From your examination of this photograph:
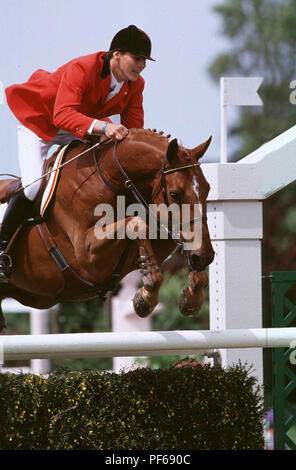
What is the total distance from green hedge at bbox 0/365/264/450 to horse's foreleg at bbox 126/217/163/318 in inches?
15.4

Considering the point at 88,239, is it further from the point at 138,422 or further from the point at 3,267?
the point at 138,422

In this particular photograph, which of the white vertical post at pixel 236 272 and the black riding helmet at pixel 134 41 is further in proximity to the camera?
the white vertical post at pixel 236 272

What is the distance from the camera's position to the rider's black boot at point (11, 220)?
2.98 meters

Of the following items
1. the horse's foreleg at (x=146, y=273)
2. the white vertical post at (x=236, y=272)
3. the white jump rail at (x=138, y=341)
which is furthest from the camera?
the white vertical post at (x=236, y=272)

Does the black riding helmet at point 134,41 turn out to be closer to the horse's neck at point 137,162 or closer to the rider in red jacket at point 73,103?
the rider in red jacket at point 73,103

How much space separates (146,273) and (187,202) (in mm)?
325

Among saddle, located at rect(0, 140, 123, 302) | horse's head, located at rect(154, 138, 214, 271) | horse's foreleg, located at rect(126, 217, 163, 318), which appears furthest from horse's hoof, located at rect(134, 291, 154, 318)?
saddle, located at rect(0, 140, 123, 302)

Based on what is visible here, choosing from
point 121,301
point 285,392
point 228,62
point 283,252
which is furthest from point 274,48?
point 285,392

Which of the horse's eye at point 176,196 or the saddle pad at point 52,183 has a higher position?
the saddle pad at point 52,183

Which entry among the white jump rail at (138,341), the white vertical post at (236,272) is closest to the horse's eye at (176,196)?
the white jump rail at (138,341)

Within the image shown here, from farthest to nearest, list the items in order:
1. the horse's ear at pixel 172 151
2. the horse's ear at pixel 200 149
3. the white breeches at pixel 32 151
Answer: the white breeches at pixel 32 151, the horse's ear at pixel 200 149, the horse's ear at pixel 172 151

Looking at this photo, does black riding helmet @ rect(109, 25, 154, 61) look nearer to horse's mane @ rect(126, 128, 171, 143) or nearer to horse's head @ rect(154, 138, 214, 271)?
horse's mane @ rect(126, 128, 171, 143)

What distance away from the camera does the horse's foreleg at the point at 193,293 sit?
101 inches

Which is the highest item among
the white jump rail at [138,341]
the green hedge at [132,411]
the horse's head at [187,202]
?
the horse's head at [187,202]
